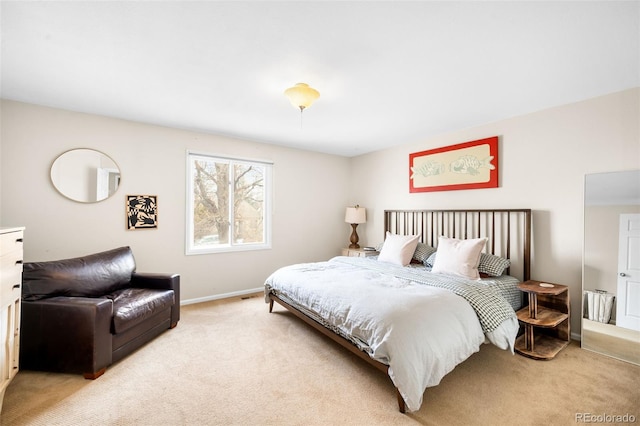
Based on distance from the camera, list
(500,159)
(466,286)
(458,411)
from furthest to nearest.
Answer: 1. (500,159)
2. (466,286)
3. (458,411)

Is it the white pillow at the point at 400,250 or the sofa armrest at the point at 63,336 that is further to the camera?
the white pillow at the point at 400,250

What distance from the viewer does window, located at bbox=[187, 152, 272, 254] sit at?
3939 mm

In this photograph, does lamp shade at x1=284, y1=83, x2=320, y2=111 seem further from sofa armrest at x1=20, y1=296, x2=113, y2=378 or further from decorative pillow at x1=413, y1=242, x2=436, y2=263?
decorative pillow at x1=413, y1=242, x2=436, y2=263

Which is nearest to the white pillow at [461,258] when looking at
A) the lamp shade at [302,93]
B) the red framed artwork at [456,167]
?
the red framed artwork at [456,167]

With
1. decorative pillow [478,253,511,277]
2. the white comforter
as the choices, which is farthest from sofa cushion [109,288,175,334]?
decorative pillow [478,253,511,277]

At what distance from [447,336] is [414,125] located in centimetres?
261

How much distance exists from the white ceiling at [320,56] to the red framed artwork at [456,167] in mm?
447

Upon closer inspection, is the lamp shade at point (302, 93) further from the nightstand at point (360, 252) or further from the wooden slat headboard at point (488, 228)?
the nightstand at point (360, 252)

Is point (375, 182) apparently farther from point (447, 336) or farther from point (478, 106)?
point (447, 336)

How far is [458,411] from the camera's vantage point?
175 cm

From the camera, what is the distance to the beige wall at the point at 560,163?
8.23 ft

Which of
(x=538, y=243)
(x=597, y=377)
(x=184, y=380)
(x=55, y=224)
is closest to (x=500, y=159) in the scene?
(x=538, y=243)

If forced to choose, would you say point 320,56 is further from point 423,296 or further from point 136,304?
point 136,304

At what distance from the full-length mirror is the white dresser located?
457 cm
